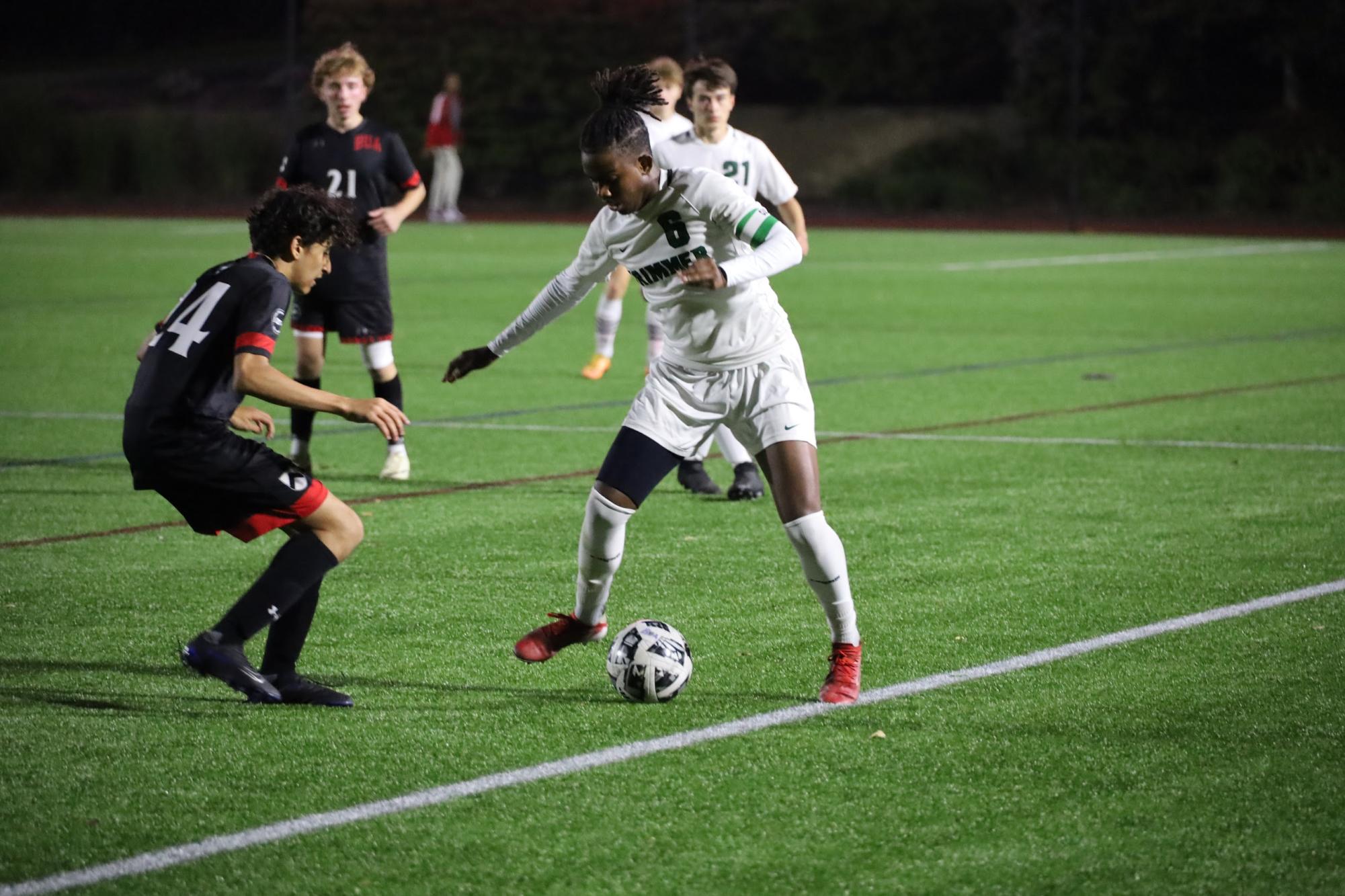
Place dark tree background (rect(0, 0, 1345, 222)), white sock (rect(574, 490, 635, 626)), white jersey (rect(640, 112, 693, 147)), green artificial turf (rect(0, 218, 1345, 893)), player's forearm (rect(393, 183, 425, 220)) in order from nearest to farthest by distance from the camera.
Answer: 1. green artificial turf (rect(0, 218, 1345, 893))
2. white sock (rect(574, 490, 635, 626))
3. player's forearm (rect(393, 183, 425, 220))
4. white jersey (rect(640, 112, 693, 147))
5. dark tree background (rect(0, 0, 1345, 222))

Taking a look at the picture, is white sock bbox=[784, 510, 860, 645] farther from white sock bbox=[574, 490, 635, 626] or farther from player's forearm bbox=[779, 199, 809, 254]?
player's forearm bbox=[779, 199, 809, 254]

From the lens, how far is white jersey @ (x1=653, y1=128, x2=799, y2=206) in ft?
30.3

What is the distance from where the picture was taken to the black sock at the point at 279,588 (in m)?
5.23

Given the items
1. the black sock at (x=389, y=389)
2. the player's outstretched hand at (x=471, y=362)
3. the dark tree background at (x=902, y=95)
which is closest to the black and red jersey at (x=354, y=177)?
the black sock at (x=389, y=389)

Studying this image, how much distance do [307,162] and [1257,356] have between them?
8409mm

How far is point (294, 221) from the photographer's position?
17.6 ft

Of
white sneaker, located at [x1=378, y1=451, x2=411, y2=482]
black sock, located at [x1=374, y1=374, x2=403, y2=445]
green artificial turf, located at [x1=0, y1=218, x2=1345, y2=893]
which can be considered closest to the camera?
green artificial turf, located at [x1=0, y1=218, x2=1345, y2=893]

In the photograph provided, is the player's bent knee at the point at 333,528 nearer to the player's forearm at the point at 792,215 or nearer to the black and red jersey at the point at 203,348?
the black and red jersey at the point at 203,348

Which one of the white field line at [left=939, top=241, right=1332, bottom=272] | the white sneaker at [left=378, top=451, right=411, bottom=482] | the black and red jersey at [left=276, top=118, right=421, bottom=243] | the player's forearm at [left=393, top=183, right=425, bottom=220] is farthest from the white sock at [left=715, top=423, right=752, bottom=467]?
the white field line at [left=939, top=241, right=1332, bottom=272]

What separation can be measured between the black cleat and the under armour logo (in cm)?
385

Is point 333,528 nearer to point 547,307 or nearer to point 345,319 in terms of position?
point 547,307

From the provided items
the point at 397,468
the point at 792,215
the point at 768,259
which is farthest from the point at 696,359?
the point at 397,468

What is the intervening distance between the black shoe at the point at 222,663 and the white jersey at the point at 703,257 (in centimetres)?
150

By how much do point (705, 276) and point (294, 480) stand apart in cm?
128
